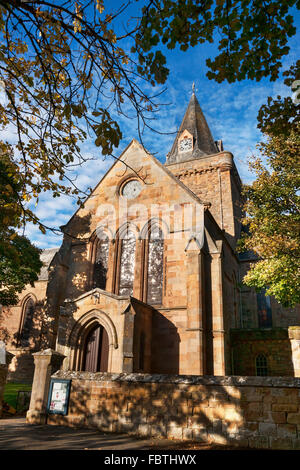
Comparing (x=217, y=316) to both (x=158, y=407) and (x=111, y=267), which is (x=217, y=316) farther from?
(x=158, y=407)

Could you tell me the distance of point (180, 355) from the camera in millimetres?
15688

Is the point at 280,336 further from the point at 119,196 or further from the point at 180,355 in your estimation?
the point at 119,196

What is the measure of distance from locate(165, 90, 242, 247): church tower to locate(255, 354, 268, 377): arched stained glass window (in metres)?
11.1

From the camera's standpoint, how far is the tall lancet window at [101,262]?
63.8 feet

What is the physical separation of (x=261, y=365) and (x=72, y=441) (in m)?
15.5

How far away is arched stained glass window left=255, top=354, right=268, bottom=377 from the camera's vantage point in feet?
66.2

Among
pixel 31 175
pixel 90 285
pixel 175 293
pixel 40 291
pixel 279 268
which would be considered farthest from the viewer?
pixel 40 291

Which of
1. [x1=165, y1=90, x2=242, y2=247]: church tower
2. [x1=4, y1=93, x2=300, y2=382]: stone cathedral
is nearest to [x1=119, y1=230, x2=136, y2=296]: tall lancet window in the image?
[x1=4, y1=93, x2=300, y2=382]: stone cathedral

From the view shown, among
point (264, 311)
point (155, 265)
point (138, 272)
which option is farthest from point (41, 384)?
point (264, 311)

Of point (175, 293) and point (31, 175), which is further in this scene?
point (175, 293)

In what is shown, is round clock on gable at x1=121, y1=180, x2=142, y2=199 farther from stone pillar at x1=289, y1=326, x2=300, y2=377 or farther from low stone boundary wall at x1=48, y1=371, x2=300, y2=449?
low stone boundary wall at x1=48, y1=371, x2=300, y2=449

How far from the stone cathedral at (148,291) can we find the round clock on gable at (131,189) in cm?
7

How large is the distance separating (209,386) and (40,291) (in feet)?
82.3

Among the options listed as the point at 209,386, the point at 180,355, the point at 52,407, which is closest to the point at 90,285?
the point at 180,355
